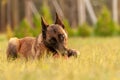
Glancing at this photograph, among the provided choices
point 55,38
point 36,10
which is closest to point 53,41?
point 55,38

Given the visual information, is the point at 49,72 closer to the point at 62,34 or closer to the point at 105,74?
the point at 105,74

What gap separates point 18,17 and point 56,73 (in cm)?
4699

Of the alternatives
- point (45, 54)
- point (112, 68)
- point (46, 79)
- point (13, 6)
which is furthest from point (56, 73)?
point (13, 6)

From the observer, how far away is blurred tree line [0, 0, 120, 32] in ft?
155

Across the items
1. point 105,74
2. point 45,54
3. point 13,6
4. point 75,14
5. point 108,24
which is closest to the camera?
point 105,74

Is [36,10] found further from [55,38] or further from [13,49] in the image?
[55,38]

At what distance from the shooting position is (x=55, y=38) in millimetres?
8641

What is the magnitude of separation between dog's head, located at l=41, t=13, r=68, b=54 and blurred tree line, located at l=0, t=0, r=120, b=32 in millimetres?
34962

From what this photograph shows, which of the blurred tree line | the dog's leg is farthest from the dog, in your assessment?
the blurred tree line

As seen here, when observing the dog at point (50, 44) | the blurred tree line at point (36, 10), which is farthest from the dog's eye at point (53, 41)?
the blurred tree line at point (36, 10)

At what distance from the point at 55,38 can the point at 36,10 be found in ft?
136

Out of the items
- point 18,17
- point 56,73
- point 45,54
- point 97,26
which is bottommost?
point 18,17

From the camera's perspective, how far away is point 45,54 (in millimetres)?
8547

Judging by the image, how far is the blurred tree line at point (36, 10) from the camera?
47188 millimetres
